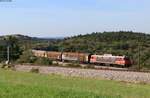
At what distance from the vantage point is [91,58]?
158ft

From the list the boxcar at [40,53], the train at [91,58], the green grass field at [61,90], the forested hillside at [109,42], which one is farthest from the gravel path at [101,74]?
the forested hillside at [109,42]

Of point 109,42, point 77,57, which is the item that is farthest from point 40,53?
point 109,42

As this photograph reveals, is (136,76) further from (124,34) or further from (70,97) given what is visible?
(124,34)

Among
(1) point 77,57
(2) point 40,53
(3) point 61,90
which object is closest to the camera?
(3) point 61,90

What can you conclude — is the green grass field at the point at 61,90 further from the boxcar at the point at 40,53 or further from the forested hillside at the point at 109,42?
the forested hillside at the point at 109,42

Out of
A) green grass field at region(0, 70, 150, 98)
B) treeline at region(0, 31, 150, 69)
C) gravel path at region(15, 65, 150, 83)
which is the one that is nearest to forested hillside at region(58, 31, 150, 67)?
treeline at region(0, 31, 150, 69)

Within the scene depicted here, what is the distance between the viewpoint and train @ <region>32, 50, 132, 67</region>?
42.4 m

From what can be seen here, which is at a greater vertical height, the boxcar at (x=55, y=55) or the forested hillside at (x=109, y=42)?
the forested hillside at (x=109, y=42)

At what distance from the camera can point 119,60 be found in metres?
42.2

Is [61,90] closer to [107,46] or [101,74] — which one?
[101,74]

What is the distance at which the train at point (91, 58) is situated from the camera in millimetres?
42375

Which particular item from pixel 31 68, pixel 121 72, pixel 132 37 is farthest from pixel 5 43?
pixel 132 37

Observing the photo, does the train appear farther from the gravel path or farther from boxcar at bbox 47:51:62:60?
the gravel path

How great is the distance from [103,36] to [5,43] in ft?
178
